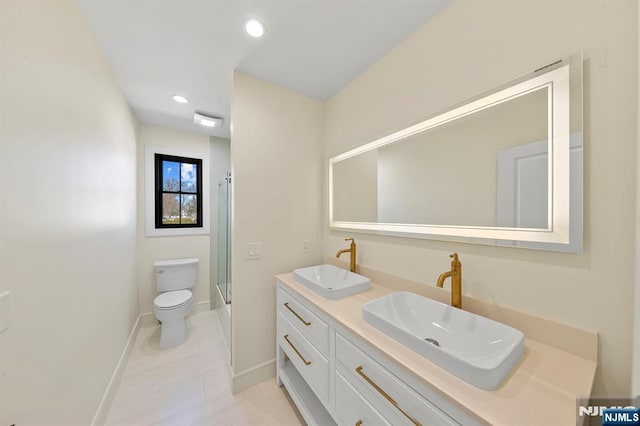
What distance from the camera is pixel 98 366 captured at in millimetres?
1347

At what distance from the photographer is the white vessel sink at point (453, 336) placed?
64cm

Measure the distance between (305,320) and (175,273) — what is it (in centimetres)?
205

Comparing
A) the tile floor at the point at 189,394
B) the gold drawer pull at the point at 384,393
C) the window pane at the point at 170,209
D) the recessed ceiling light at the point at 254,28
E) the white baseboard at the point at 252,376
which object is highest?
the recessed ceiling light at the point at 254,28

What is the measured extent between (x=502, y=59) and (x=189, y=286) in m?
3.34

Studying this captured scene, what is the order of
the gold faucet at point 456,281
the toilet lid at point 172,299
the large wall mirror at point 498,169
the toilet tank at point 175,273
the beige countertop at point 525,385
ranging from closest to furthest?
the beige countertop at point 525,385
the large wall mirror at point 498,169
the gold faucet at point 456,281
the toilet lid at point 172,299
the toilet tank at point 175,273

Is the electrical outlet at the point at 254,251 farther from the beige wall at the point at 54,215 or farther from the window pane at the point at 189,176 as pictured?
the window pane at the point at 189,176

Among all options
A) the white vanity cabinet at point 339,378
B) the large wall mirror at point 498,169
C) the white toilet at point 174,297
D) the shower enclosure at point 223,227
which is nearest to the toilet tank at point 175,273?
the white toilet at point 174,297

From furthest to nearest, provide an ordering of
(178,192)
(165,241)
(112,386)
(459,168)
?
(178,192), (165,241), (112,386), (459,168)

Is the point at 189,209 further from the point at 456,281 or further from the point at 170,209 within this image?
the point at 456,281

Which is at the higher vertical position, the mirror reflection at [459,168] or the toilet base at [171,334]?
the mirror reflection at [459,168]

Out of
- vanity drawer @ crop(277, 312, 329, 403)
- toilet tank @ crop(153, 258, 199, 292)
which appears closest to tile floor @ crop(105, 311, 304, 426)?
vanity drawer @ crop(277, 312, 329, 403)

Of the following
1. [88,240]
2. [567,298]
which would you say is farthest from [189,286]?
[567,298]

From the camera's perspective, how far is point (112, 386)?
155cm

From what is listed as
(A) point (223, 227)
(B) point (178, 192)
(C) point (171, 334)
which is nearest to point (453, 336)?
(C) point (171, 334)
